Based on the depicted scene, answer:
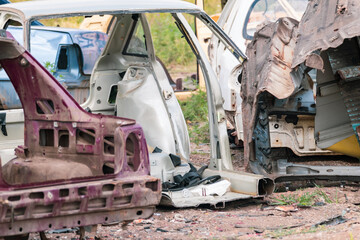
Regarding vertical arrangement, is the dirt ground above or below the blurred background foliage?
below

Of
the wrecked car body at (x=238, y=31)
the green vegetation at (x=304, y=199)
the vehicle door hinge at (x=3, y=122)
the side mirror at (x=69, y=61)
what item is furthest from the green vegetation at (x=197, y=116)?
the vehicle door hinge at (x=3, y=122)

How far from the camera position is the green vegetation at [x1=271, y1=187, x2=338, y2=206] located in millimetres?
6750

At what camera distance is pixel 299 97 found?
23.7 feet

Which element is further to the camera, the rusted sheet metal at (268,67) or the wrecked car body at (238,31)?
the wrecked car body at (238,31)

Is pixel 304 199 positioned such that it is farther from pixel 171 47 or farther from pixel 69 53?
pixel 171 47

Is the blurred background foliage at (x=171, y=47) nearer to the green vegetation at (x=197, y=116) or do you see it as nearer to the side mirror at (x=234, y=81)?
the green vegetation at (x=197, y=116)

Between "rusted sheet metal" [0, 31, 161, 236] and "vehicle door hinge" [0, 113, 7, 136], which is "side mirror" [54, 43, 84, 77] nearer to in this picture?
"vehicle door hinge" [0, 113, 7, 136]

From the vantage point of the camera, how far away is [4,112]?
6188 millimetres

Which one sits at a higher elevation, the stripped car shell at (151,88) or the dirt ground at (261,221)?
the stripped car shell at (151,88)

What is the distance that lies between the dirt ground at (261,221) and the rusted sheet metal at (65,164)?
383 mm

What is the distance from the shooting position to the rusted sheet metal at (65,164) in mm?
4773

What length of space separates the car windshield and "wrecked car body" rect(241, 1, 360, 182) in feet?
6.19

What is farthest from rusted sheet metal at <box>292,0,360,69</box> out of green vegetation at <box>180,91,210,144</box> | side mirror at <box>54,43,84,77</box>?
green vegetation at <box>180,91,210,144</box>

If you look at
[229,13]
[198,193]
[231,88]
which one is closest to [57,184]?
[198,193]
